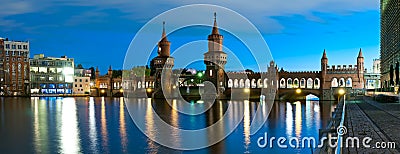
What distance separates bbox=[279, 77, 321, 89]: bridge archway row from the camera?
3501 inches

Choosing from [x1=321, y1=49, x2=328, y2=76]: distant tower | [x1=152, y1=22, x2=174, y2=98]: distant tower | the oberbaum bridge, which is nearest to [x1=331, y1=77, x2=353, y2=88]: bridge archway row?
the oberbaum bridge

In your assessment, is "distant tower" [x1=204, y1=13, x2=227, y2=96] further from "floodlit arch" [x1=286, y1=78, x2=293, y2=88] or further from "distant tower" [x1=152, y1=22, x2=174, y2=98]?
"floodlit arch" [x1=286, y1=78, x2=293, y2=88]

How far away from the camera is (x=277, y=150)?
23203 millimetres

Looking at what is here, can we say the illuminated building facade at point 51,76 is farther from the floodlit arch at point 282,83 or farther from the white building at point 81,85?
the floodlit arch at point 282,83

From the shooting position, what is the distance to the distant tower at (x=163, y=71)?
111312 mm

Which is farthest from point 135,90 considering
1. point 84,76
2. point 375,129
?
point 375,129

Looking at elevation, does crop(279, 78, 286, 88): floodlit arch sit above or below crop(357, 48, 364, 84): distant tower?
below

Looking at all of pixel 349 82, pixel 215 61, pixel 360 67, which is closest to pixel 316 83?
pixel 349 82

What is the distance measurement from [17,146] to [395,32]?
54590 mm

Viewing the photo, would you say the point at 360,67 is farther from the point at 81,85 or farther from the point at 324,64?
the point at 81,85

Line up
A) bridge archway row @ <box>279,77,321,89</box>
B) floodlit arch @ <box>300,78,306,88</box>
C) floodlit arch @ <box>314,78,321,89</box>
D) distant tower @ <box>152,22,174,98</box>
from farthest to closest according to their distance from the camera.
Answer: distant tower @ <box>152,22,174,98</box>, floodlit arch @ <box>300,78,306,88</box>, bridge archway row @ <box>279,77,321,89</box>, floodlit arch @ <box>314,78,321,89</box>

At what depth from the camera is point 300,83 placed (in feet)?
297

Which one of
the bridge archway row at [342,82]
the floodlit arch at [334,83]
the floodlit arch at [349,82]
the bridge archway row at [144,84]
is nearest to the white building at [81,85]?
the bridge archway row at [144,84]

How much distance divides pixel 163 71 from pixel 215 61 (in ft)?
63.1
